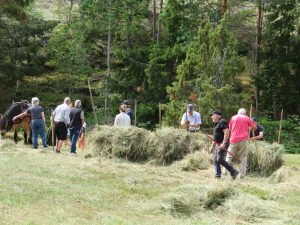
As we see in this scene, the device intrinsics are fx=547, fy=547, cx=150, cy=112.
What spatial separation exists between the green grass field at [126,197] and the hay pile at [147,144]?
225 centimetres

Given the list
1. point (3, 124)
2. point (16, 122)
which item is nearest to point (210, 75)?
point (16, 122)

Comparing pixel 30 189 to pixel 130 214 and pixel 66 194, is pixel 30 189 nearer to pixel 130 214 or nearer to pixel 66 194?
pixel 66 194

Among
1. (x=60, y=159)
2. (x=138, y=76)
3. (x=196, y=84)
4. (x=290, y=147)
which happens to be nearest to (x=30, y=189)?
(x=60, y=159)

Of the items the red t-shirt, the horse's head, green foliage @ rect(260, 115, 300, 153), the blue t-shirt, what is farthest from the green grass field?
green foliage @ rect(260, 115, 300, 153)

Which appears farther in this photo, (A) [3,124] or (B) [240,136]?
(A) [3,124]

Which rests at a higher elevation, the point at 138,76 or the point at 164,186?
the point at 138,76

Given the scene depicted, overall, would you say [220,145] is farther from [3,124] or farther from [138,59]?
[138,59]

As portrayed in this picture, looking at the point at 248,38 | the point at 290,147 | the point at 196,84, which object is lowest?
the point at 290,147

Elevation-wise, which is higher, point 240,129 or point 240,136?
point 240,129

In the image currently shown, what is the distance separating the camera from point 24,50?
31797 millimetres

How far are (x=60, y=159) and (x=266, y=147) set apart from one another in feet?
18.2

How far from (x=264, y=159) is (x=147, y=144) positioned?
3237mm

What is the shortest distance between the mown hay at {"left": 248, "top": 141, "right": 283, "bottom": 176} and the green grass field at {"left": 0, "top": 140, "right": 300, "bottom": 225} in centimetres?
160

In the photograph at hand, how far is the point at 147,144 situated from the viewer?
50.4ft
